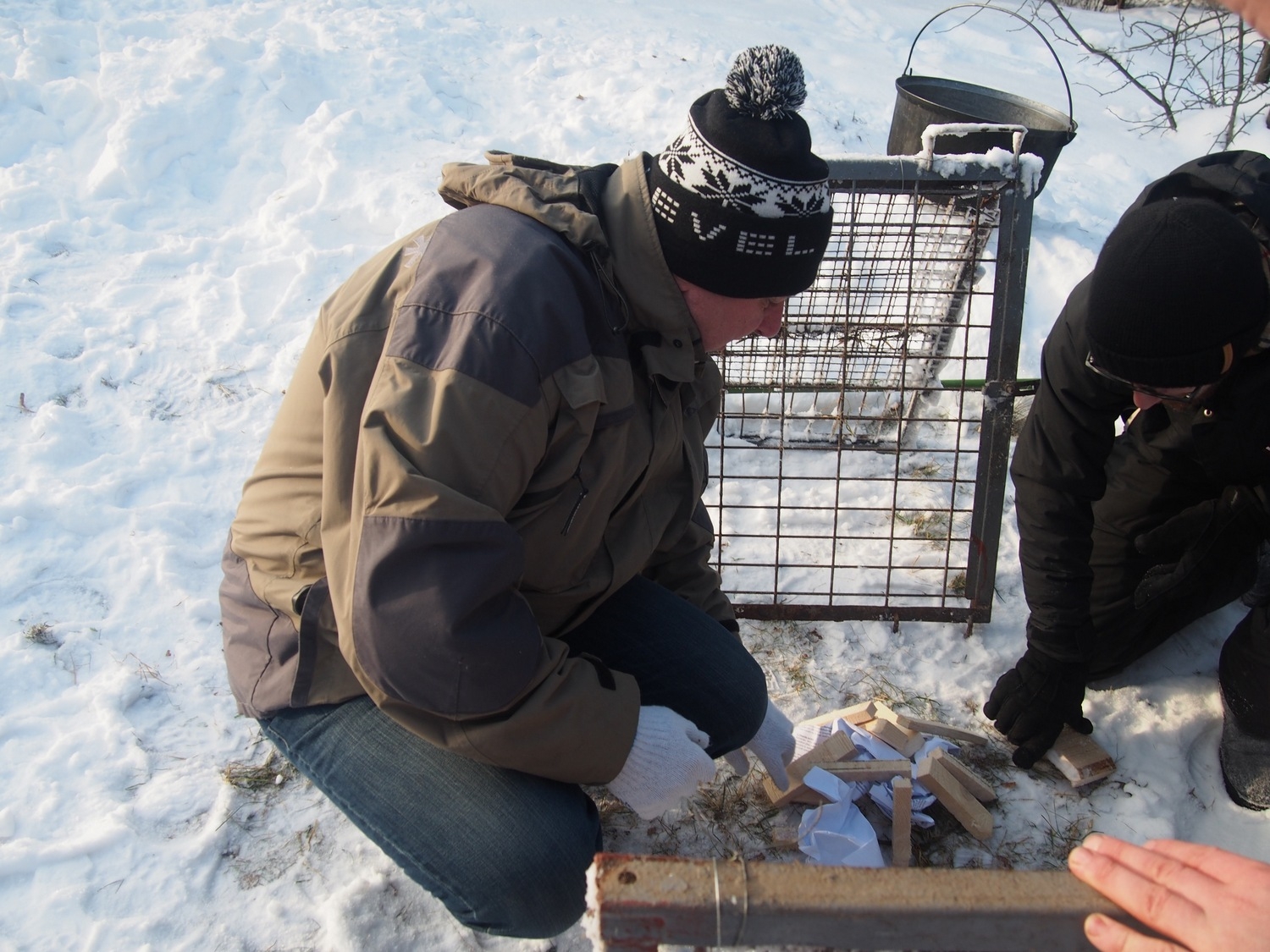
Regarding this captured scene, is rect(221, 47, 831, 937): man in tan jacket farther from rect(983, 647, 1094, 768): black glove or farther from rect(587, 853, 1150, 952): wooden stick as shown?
rect(983, 647, 1094, 768): black glove

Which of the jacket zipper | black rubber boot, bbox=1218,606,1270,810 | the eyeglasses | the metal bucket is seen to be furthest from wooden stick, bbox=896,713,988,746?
the metal bucket

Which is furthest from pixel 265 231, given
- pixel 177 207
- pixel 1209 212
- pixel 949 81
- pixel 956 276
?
pixel 1209 212

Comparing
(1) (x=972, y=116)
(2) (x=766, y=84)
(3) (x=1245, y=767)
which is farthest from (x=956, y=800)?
(1) (x=972, y=116)

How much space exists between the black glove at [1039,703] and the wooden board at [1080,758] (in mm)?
28

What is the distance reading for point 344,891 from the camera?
216 cm

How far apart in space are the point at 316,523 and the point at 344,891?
0.97 meters

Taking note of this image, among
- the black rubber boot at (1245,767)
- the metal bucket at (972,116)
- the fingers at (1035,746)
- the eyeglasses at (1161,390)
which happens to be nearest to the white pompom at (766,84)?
the eyeglasses at (1161,390)

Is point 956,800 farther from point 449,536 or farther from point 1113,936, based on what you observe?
point 449,536

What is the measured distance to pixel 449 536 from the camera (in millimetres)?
1481

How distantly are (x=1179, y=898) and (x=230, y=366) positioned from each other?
3839mm

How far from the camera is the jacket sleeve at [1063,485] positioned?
2.47 metres

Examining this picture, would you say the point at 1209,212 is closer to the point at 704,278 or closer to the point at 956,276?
the point at 704,278

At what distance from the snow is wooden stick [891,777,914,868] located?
0.70ft

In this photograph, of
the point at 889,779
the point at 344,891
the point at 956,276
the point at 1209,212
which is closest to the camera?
the point at 1209,212
